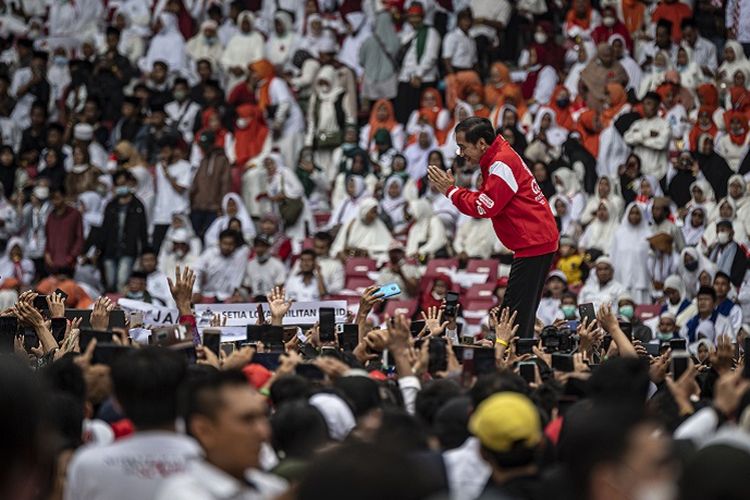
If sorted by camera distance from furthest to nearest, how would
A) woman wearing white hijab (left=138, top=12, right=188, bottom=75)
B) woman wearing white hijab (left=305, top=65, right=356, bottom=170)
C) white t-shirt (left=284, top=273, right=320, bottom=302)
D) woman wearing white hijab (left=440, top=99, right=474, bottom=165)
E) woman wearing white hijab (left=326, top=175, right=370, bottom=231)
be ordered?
1. woman wearing white hijab (left=138, top=12, right=188, bottom=75)
2. woman wearing white hijab (left=305, top=65, right=356, bottom=170)
3. woman wearing white hijab (left=440, top=99, right=474, bottom=165)
4. woman wearing white hijab (left=326, top=175, right=370, bottom=231)
5. white t-shirt (left=284, top=273, right=320, bottom=302)

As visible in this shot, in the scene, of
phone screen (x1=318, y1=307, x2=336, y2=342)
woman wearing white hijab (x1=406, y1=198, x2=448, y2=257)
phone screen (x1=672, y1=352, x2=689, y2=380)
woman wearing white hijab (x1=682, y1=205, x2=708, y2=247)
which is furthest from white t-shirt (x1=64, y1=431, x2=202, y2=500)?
woman wearing white hijab (x1=406, y1=198, x2=448, y2=257)

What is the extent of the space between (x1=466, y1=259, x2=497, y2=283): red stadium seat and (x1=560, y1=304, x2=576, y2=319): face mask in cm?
168

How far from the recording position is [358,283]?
816 inches

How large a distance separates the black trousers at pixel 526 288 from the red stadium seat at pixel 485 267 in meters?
8.63

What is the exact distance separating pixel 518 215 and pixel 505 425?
5598 mm

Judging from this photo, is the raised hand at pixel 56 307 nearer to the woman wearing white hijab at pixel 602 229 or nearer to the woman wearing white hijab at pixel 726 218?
the woman wearing white hijab at pixel 726 218

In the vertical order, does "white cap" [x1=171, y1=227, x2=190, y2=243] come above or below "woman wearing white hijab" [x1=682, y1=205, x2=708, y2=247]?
below

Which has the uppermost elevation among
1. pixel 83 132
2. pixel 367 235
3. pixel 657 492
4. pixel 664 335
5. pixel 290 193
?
pixel 83 132

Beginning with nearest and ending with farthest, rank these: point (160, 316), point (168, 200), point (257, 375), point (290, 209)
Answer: point (257, 375), point (160, 316), point (290, 209), point (168, 200)

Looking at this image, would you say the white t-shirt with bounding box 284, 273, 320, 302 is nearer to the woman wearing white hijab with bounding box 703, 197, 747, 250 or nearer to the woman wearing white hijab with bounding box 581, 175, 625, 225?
the woman wearing white hijab with bounding box 581, 175, 625, 225

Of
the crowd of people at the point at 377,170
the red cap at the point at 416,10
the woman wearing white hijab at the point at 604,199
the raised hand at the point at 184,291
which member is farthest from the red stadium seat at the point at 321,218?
the raised hand at the point at 184,291

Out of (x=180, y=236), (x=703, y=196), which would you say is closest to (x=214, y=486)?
(x=703, y=196)

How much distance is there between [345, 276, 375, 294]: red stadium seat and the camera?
2066 centimetres

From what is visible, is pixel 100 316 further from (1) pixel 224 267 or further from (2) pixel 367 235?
(2) pixel 367 235
